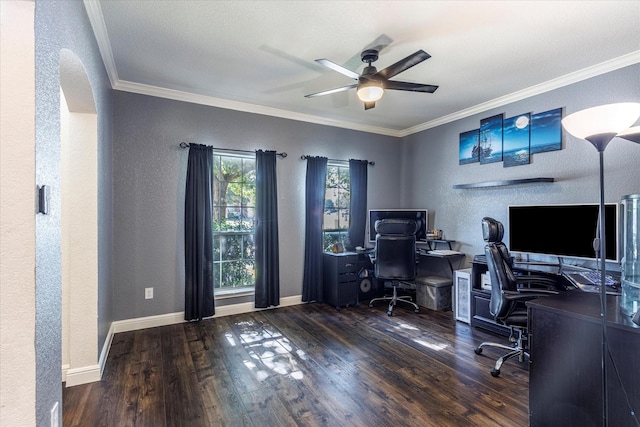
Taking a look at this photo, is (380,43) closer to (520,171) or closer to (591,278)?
(520,171)

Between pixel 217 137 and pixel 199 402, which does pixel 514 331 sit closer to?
pixel 199 402

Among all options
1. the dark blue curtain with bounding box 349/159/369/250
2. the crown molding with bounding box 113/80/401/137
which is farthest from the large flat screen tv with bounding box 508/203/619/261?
the crown molding with bounding box 113/80/401/137

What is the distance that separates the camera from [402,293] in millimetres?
4707

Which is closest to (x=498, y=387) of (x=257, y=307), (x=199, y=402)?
(x=199, y=402)

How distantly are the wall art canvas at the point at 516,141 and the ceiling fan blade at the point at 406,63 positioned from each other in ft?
6.60

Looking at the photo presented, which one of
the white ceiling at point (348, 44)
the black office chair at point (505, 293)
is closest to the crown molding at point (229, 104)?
the white ceiling at point (348, 44)

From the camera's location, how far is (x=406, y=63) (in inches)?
88.8

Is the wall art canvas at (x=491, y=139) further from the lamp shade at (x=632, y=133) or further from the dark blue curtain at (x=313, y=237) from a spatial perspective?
the dark blue curtain at (x=313, y=237)

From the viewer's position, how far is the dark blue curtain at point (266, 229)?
3.93m

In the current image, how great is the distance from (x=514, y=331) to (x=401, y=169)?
2941 millimetres

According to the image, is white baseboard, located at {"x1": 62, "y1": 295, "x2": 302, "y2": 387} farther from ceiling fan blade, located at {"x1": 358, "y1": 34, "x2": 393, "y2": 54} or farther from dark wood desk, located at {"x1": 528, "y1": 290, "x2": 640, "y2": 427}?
ceiling fan blade, located at {"x1": 358, "y1": 34, "x2": 393, "y2": 54}

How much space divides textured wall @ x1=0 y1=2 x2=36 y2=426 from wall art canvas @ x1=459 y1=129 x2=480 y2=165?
13.9ft

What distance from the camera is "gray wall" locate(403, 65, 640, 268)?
278 cm

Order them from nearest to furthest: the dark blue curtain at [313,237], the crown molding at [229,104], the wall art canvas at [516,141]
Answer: the crown molding at [229,104] < the wall art canvas at [516,141] < the dark blue curtain at [313,237]
